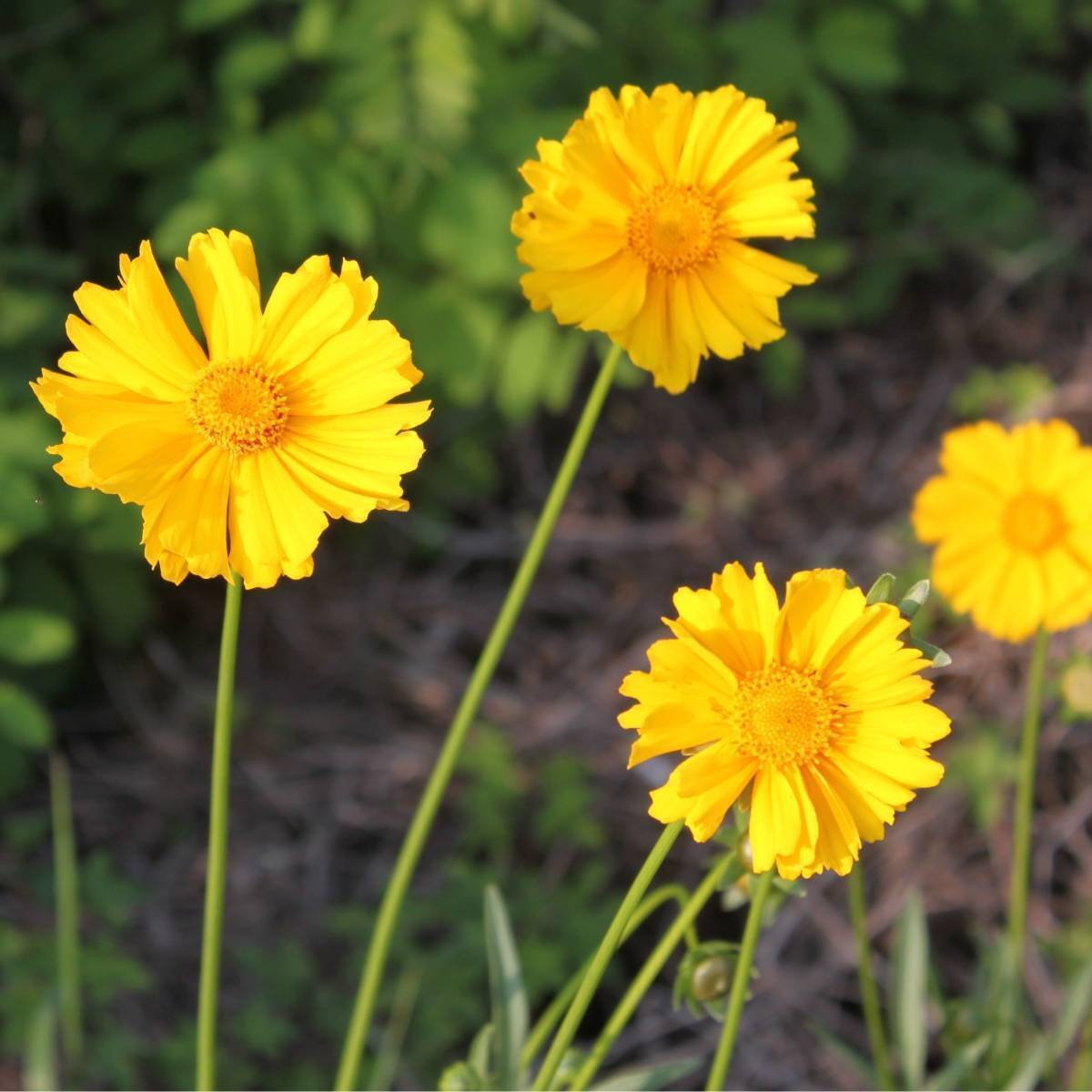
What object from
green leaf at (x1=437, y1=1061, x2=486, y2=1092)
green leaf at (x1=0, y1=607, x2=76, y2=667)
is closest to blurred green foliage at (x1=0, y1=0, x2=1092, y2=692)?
green leaf at (x1=0, y1=607, x2=76, y2=667)

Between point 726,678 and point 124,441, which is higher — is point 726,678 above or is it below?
below

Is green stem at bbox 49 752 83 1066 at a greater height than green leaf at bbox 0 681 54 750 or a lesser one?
lesser

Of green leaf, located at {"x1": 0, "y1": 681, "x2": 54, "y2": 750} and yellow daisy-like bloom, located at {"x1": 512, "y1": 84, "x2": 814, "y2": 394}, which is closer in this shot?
yellow daisy-like bloom, located at {"x1": 512, "y1": 84, "x2": 814, "y2": 394}

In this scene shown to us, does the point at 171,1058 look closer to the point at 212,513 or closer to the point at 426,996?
the point at 426,996

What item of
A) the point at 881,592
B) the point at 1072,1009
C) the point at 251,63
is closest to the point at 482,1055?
the point at 881,592

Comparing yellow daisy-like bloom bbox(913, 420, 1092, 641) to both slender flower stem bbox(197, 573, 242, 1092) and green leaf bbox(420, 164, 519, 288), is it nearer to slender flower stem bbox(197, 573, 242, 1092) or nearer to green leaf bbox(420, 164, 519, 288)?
green leaf bbox(420, 164, 519, 288)

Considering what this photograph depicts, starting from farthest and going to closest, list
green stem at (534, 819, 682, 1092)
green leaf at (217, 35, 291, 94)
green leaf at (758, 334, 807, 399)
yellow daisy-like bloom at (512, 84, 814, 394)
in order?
green leaf at (758, 334, 807, 399) → green leaf at (217, 35, 291, 94) → yellow daisy-like bloom at (512, 84, 814, 394) → green stem at (534, 819, 682, 1092)

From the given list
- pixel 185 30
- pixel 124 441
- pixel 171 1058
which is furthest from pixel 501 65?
pixel 171 1058
